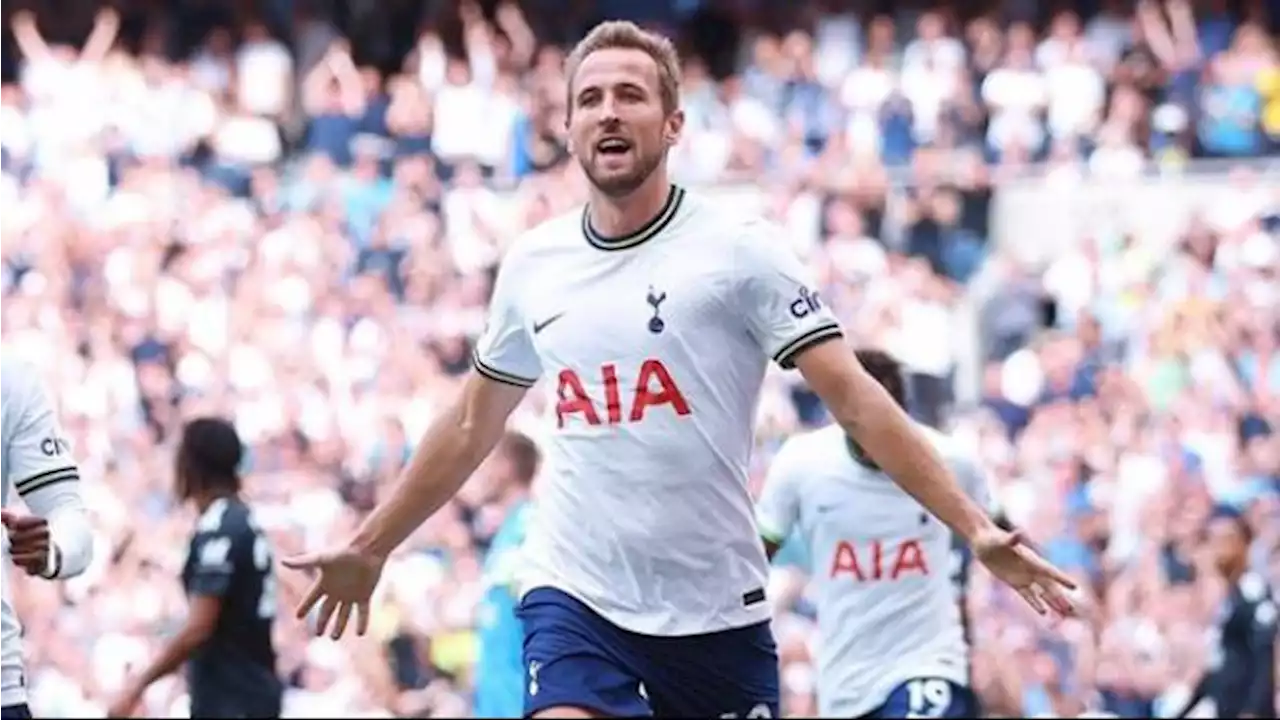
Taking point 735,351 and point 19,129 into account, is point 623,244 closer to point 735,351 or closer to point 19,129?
point 735,351

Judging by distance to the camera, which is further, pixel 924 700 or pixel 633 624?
pixel 924 700

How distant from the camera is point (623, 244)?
7.96 meters

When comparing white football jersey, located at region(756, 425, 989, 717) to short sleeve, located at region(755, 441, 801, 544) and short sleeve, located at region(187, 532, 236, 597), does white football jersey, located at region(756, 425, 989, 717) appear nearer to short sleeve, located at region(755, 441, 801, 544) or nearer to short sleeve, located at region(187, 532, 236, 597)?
short sleeve, located at region(755, 441, 801, 544)

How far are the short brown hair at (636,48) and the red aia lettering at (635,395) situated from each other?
702 millimetres

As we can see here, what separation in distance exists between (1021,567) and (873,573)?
3.54 meters

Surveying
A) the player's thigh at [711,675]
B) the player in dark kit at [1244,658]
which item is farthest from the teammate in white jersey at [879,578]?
the player in dark kit at [1244,658]

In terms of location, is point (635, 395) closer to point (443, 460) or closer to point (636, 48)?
point (443, 460)

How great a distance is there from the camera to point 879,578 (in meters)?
10.9

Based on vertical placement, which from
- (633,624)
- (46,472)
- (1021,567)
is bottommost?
(633,624)

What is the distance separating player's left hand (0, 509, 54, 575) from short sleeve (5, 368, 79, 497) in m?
0.22

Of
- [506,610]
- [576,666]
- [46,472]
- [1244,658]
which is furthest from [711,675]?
[1244,658]

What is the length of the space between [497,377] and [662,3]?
23.0m

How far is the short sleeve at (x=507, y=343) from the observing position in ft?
26.7

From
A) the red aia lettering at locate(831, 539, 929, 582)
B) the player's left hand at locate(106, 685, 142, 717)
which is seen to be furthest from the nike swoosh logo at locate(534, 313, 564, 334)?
the player's left hand at locate(106, 685, 142, 717)
